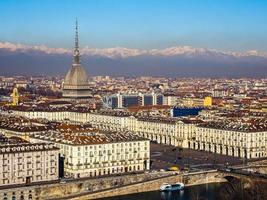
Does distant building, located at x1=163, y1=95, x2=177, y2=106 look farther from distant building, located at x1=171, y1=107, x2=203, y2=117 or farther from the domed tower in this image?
distant building, located at x1=171, y1=107, x2=203, y2=117

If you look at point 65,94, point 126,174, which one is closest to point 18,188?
point 126,174

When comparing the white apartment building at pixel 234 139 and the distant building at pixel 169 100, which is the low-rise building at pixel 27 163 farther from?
the distant building at pixel 169 100

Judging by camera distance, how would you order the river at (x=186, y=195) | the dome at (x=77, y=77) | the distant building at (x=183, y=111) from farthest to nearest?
the dome at (x=77, y=77) → the distant building at (x=183, y=111) → the river at (x=186, y=195)

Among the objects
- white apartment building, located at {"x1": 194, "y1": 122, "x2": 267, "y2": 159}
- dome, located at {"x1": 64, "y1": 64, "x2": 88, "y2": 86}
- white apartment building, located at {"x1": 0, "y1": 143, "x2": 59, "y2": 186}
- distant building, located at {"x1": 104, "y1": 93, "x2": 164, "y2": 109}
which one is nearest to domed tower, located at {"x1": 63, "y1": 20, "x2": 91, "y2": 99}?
dome, located at {"x1": 64, "y1": 64, "x2": 88, "y2": 86}

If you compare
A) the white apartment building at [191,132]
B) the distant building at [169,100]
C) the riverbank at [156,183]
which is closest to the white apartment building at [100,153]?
the riverbank at [156,183]

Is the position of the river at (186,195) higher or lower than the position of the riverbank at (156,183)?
lower

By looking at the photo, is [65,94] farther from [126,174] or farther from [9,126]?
[126,174]
